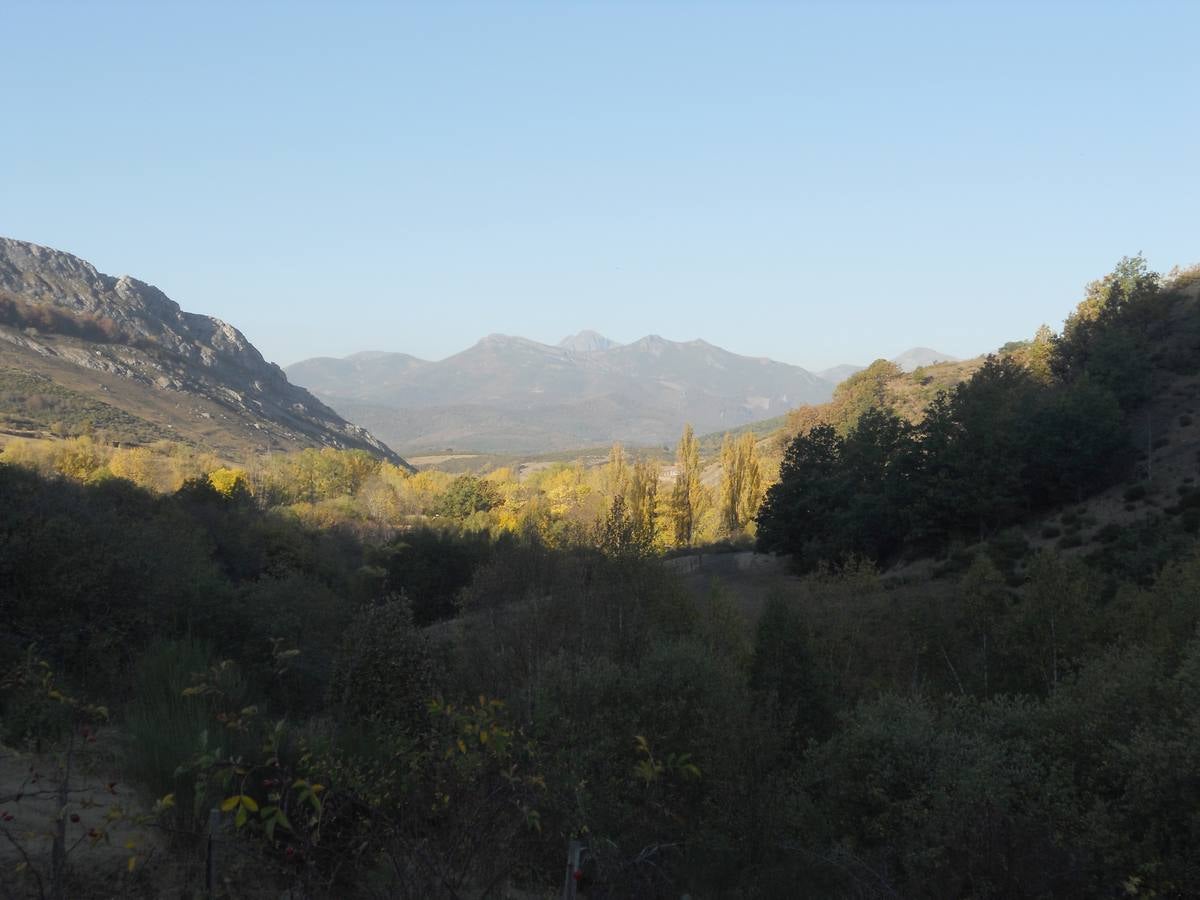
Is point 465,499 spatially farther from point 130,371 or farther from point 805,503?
point 130,371

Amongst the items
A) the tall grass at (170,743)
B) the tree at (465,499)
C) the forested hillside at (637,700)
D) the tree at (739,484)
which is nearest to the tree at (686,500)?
the tree at (739,484)

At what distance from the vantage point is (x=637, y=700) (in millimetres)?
14875

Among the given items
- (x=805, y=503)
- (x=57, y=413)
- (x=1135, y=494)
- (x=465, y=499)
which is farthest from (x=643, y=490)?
(x=57, y=413)

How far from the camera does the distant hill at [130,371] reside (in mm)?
95938

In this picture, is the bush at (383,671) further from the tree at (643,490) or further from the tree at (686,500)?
the tree at (686,500)

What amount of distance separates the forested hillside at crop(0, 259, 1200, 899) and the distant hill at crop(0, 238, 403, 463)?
60442 millimetres

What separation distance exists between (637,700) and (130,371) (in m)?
125

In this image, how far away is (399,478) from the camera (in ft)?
308

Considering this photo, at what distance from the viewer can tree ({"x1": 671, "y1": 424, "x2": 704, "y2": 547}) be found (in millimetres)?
66875

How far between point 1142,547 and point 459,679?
2979 centimetres

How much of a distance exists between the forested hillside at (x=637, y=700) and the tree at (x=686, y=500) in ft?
62.4

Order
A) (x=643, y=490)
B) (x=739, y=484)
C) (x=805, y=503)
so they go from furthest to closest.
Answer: (x=739, y=484) → (x=643, y=490) → (x=805, y=503)

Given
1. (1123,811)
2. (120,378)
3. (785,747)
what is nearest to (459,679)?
(785,747)

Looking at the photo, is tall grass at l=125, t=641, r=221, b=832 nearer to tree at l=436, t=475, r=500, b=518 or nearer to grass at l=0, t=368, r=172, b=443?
tree at l=436, t=475, r=500, b=518
